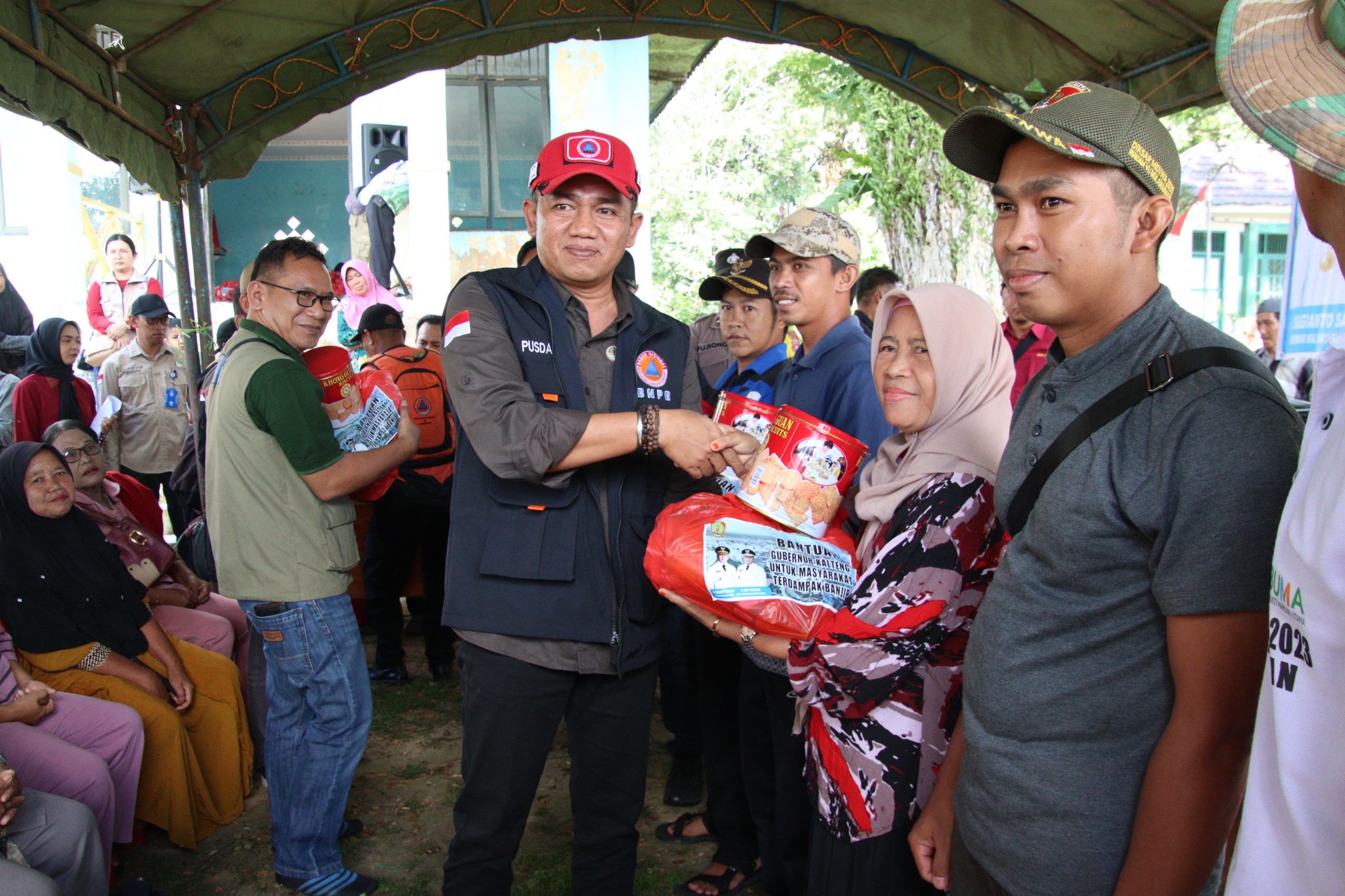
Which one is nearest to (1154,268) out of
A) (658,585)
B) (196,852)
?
(658,585)

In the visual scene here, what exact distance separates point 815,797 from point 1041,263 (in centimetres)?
139

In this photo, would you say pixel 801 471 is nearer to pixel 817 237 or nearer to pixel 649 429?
pixel 649 429

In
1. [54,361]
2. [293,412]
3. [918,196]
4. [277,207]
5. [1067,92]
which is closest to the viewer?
[1067,92]

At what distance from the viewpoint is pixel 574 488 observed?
226cm

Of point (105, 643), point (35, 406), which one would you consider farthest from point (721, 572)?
point (35, 406)

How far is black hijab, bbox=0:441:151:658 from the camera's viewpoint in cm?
316

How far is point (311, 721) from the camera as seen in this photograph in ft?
10.0

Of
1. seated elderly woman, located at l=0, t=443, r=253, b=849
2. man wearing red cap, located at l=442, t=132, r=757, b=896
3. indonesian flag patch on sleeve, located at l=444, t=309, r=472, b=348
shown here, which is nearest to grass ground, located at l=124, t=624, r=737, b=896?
seated elderly woman, located at l=0, t=443, r=253, b=849

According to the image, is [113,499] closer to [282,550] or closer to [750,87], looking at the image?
[282,550]

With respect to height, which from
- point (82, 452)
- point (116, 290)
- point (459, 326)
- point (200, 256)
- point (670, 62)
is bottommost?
point (82, 452)

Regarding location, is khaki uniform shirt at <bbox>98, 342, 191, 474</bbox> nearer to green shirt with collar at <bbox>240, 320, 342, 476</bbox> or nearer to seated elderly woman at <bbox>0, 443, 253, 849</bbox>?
seated elderly woman at <bbox>0, 443, 253, 849</bbox>

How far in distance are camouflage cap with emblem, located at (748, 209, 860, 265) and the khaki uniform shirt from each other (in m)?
5.23

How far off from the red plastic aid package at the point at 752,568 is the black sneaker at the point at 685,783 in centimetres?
202

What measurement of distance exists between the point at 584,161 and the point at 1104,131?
1.33m
